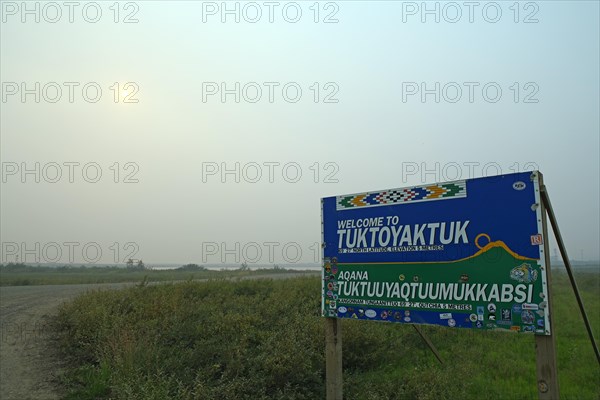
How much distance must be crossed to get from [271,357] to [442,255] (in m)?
3.39

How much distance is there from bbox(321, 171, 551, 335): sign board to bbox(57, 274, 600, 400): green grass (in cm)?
178

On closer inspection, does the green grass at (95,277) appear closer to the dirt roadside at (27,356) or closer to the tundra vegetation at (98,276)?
the tundra vegetation at (98,276)

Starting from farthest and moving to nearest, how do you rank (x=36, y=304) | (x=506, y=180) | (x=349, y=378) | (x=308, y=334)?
(x=36, y=304)
(x=308, y=334)
(x=349, y=378)
(x=506, y=180)

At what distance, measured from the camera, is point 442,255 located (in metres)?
4.43

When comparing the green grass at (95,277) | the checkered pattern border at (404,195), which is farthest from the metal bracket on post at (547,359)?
the green grass at (95,277)

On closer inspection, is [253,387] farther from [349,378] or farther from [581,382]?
[581,382]

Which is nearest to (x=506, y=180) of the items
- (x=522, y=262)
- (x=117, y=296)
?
(x=522, y=262)

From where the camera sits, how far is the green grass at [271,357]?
6.23 metres

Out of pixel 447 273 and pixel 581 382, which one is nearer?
pixel 447 273

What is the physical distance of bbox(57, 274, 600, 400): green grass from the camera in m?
6.23

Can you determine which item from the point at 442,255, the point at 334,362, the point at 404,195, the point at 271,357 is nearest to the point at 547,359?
the point at 442,255

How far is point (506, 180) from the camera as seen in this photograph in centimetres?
408

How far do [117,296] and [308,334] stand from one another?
19.9ft

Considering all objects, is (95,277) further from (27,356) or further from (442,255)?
(442,255)
